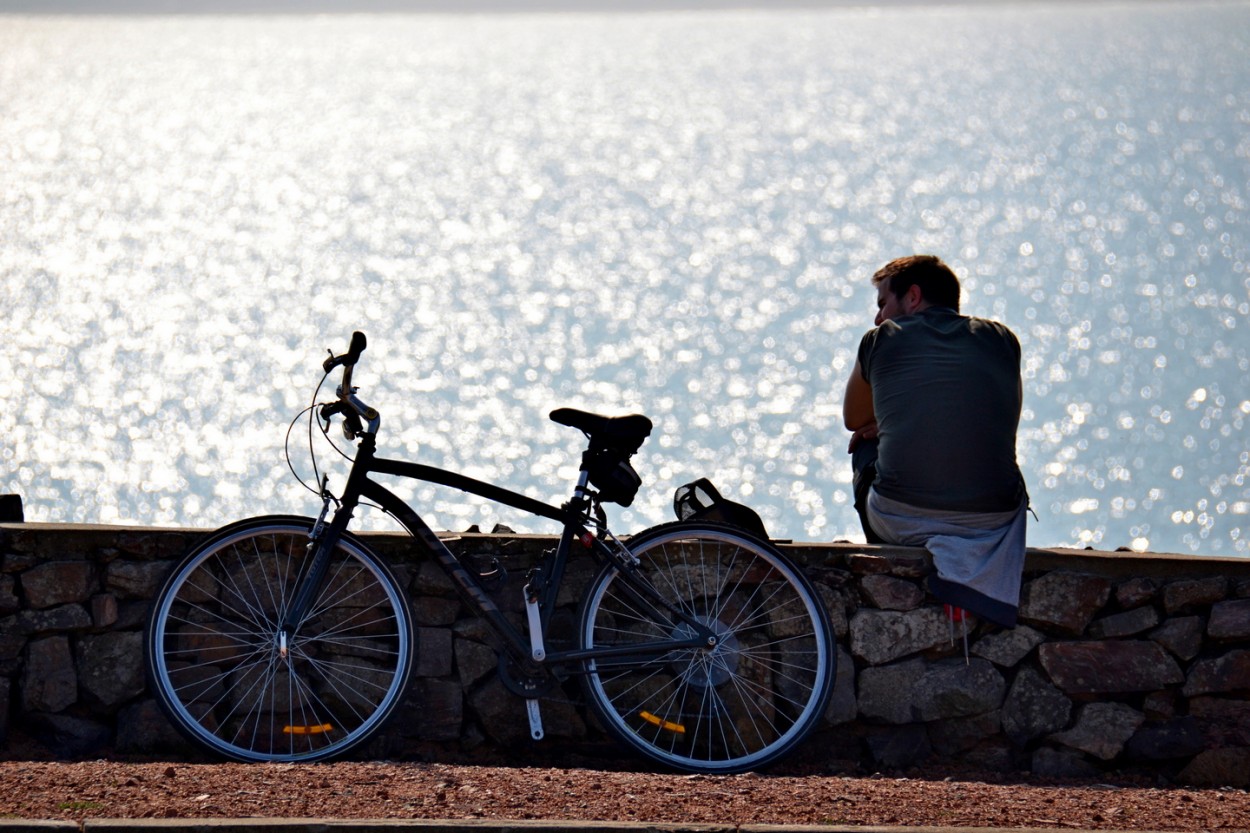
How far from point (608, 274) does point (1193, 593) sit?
34.4m

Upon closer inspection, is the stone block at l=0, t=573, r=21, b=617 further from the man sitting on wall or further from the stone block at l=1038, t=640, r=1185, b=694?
the stone block at l=1038, t=640, r=1185, b=694

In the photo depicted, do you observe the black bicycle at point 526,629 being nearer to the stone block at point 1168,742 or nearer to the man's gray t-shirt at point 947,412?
the man's gray t-shirt at point 947,412

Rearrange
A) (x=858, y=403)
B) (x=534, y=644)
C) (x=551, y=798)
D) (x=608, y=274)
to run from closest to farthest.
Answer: (x=551, y=798)
(x=534, y=644)
(x=858, y=403)
(x=608, y=274)

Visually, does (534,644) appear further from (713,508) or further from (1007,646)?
(1007,646)

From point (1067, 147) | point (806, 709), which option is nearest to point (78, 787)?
point (806, 709)

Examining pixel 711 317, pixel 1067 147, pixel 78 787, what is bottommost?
pixel 78 787

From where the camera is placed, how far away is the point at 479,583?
5.88 m

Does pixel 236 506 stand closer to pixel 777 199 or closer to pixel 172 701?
pixel 172 701

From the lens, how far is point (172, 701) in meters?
5.65

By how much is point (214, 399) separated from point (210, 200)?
830 inches

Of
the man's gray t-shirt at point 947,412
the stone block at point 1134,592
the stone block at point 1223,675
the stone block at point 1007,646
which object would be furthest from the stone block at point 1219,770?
the man's gray t-shirt at point 947,412

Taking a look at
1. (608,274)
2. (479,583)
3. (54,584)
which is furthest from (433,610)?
(608,274)

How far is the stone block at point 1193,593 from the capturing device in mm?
6164

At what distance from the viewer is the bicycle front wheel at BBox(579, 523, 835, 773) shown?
5863mm
